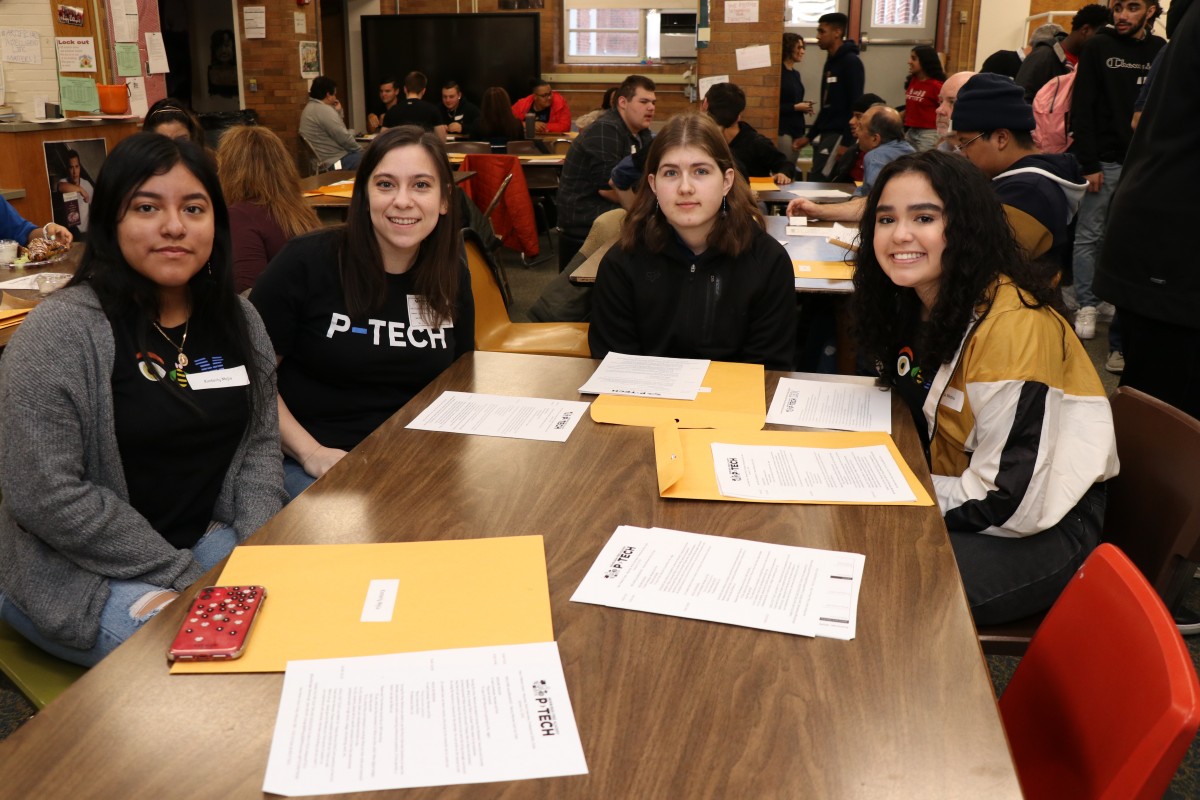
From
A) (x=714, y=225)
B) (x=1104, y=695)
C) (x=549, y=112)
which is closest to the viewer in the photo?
(x=1104, y=695)

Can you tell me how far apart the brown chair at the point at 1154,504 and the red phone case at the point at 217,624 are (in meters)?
1.13

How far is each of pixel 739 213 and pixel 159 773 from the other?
6.58 feet

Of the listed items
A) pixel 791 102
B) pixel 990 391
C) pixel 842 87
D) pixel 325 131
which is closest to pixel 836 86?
pixel 842 87

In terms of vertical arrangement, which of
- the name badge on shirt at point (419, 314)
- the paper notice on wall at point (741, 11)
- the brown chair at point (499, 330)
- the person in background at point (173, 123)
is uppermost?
the paper notice on wall at point (741, 11)

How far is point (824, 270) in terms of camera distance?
10.0ft

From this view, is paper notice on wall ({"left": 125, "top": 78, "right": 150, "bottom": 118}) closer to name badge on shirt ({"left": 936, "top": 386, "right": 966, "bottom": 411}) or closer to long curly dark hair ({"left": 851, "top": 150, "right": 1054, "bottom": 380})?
long curly dark hair ({"left": 851, "top": 150, "right": 1054, "bottom": 380})

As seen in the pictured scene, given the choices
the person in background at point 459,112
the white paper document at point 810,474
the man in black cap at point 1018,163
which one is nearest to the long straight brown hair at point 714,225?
the man in black cap at point 1018,163

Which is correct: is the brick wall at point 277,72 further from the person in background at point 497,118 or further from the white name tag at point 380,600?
the white name tag at point 380,600

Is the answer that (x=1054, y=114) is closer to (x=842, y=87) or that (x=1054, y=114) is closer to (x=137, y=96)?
(x=842, y=87)

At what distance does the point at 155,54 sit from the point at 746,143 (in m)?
4.01

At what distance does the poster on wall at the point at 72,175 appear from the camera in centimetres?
552

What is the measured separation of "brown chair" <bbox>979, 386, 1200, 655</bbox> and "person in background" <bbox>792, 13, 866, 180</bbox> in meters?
6.55

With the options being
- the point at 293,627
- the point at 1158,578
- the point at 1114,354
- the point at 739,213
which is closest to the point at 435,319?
the point at 739,213

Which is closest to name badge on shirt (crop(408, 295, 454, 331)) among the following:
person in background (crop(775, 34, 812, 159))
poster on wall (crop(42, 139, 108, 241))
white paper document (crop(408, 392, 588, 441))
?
white paper document (crop(408, 392, 588, 441))
